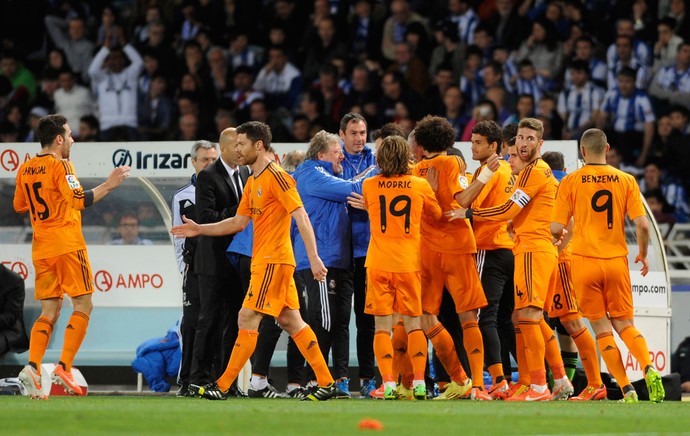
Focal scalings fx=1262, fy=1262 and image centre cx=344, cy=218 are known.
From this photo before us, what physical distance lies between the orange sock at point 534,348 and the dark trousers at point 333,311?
1496 mm

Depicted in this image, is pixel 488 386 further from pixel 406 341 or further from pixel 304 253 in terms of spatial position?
pixel 304 253

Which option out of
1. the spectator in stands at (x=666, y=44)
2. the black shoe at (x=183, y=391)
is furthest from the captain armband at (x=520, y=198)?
the spectator in stands at (x=666, y=44)

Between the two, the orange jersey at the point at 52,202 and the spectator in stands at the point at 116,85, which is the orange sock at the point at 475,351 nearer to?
the orange jersey at the point at 52,202

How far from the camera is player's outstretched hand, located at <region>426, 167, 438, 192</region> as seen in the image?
33.1ft

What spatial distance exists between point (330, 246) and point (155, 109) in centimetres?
882

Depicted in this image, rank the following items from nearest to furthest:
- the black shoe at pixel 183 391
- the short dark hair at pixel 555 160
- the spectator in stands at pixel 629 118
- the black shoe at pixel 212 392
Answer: the black shoe at pixel 212 392 → the black shoe at pixel 183 391 → the short dark hair at pixel 555 160 → the spectator in stands at pixel 629 118

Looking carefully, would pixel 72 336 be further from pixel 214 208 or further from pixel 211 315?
pixel 214 208

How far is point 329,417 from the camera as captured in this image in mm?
7555

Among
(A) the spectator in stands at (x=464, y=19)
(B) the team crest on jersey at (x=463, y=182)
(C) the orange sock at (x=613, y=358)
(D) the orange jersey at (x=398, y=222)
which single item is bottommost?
(C) the orange sock at (x=613, y=358)

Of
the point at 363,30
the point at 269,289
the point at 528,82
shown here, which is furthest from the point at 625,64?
the point at 269,289

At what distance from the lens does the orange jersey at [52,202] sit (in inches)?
412

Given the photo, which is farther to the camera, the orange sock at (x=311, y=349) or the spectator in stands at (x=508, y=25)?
the spectator in stands at (x=508, y=25)

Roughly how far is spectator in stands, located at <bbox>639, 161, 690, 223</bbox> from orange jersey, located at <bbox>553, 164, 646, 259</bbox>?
630cm

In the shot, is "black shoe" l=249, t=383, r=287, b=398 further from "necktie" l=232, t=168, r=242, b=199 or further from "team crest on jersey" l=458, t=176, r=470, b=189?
"team crest on jersey" l=458, t=176, r=470, b=189
